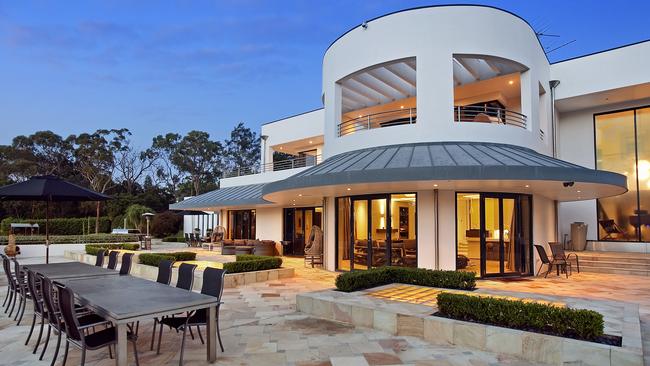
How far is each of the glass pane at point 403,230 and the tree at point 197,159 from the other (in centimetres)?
3777

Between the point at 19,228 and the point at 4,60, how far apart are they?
→ 129 feet

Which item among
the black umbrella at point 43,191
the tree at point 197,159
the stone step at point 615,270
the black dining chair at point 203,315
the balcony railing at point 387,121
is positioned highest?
the tree at point 197,159

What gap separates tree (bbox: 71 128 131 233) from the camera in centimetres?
4103

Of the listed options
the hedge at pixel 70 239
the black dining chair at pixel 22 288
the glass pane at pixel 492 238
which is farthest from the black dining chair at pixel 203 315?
the hedge at pixel 70 239

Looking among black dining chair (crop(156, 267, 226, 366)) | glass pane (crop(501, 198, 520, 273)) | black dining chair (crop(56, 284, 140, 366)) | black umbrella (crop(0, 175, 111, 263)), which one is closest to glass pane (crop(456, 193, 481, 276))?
glass pane (crop(501, 198, 520, 273))

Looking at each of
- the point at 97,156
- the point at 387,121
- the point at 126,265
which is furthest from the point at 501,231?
the point at 97,156

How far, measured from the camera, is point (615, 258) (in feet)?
43.7

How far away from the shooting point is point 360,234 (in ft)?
41.1

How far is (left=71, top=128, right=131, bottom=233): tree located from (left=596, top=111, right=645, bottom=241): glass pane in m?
40.5

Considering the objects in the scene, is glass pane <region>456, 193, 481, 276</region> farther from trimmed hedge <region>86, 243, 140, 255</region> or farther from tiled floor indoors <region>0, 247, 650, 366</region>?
trimmed hedge <region>86, 243, 140, 255</region>

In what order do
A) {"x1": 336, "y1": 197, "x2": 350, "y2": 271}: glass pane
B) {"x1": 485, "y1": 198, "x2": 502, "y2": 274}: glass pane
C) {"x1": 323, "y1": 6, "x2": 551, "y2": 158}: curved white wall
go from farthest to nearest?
{"x1": 336, "y1": 197, "x2": 350, "y2": 271}: glass pane < {"x1": 323, "y1": 6, "x2": 551, "y2": 158}: curved white wall < {"x1": 485, "y1": 198, "x2": 502, "y2": 274}: glass pane

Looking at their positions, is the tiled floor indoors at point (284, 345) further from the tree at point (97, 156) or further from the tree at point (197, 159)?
the tree at point (197, 159)

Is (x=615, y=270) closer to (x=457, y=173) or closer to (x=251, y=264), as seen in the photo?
(x=457, y=173)

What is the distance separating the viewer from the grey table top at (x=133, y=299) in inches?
166
